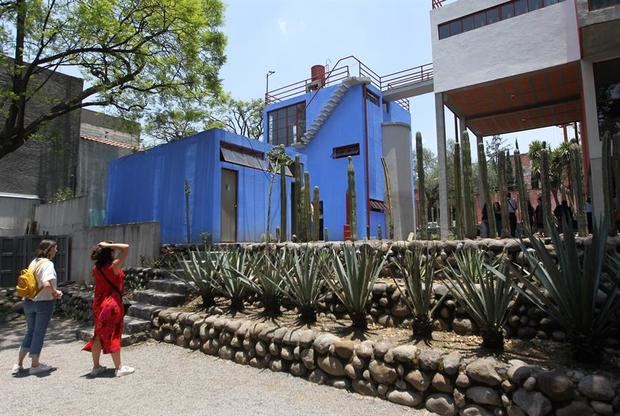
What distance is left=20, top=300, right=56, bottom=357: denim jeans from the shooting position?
5328mm

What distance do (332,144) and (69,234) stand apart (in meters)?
11.3

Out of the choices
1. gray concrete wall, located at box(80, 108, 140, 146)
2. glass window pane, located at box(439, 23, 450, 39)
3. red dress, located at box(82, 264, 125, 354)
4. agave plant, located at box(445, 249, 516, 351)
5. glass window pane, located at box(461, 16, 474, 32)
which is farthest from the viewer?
gray concrete wall, located at box(80, 108, 140, 146)

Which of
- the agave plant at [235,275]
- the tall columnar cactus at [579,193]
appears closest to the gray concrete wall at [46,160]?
the agave plant at [235,275]

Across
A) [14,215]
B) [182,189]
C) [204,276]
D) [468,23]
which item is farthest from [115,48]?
[468,23]

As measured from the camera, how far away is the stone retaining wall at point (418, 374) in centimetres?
317

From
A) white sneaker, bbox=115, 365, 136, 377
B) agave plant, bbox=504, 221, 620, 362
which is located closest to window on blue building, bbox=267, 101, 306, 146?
white sneaker, bbox=115, 365, 136, 377

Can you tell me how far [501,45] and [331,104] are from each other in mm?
7904

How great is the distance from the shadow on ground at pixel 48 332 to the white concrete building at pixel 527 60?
9738mm

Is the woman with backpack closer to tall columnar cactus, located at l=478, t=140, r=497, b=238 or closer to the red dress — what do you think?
the red dress

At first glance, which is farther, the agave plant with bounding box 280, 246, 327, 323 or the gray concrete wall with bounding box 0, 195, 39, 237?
the gray concrete wall with bounding box 0, 195, 39, 237

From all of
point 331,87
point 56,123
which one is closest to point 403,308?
point 331,87

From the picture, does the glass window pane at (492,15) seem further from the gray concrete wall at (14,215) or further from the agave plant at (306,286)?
the gray concrete wall at (14,215)

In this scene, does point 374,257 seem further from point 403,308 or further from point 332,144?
point 332,144

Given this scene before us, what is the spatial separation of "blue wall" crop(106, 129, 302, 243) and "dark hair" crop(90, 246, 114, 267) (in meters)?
5.53
